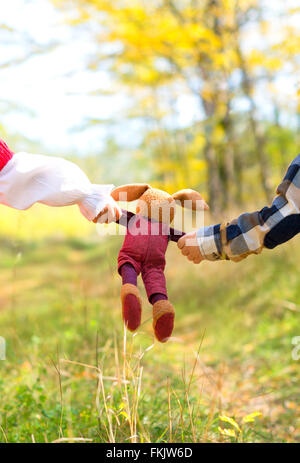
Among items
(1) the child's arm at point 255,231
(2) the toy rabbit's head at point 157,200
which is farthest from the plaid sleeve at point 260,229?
(2) the toy rabbit's head at point 157,200

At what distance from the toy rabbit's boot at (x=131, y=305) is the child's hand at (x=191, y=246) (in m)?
0.24

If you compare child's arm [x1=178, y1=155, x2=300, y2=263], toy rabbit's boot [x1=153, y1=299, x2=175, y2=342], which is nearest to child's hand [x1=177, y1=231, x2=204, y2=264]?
child's arm [x1=178, y1=155, x2=300, y2=263]

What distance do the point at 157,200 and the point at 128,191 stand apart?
109 millimetres

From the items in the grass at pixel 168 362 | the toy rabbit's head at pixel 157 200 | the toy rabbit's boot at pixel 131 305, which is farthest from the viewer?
the grass at pixel 168 362

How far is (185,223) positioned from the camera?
67.9 inches

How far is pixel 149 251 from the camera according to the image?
4.62ft

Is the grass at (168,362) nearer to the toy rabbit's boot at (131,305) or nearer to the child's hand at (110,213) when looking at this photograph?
the toy rabbit's boot at (131,305)

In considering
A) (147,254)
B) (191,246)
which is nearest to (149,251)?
(147,254)

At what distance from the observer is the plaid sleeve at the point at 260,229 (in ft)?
4.58

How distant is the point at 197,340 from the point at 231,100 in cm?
400

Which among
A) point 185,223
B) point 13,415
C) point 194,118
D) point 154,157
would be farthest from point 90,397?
point 154,157

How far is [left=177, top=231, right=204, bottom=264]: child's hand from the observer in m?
1.45

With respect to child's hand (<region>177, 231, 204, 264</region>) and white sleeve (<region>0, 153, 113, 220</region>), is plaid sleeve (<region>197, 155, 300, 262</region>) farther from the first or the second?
white sleeve (<region>0, 153, 113, 220</region>)

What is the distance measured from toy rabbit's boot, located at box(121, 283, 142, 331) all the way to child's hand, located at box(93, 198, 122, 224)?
0.74 ft
